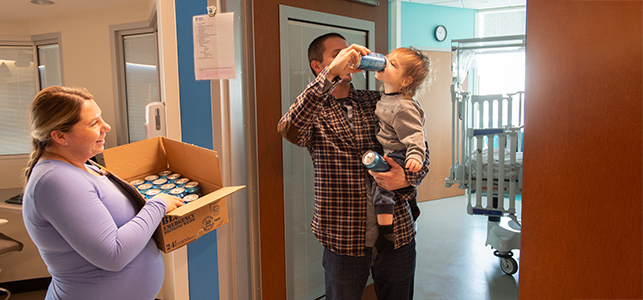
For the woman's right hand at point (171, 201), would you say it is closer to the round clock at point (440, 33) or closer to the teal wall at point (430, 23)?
the teal wall at point (430, 23)

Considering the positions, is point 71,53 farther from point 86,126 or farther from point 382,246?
point 382,246

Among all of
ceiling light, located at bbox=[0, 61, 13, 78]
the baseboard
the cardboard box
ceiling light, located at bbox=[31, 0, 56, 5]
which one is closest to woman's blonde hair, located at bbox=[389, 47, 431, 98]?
the cardboard box

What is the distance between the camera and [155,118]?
6.39ft

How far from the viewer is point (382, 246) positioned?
1.39 meters

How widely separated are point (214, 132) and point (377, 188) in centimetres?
91

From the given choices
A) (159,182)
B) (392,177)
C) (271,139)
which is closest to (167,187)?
(159,182)

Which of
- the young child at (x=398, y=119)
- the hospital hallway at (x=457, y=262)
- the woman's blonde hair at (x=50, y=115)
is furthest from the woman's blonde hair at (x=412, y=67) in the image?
the hospital hallway at (x=457, y=262)

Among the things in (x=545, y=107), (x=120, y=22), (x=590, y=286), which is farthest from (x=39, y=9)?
(x=590, y=286)

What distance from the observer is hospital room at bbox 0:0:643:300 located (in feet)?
3.13

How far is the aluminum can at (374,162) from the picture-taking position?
129 centimetres

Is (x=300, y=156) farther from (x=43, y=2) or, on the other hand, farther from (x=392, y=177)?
(x=43, y=2)

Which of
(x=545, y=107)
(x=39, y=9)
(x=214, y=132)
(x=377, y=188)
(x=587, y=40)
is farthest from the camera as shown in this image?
(x=39, y=9)

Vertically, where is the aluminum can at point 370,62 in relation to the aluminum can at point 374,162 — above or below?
above

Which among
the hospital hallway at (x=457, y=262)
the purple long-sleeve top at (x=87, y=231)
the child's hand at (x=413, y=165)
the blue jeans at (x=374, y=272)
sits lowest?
the hospital hallway at (x=457, y=262)
